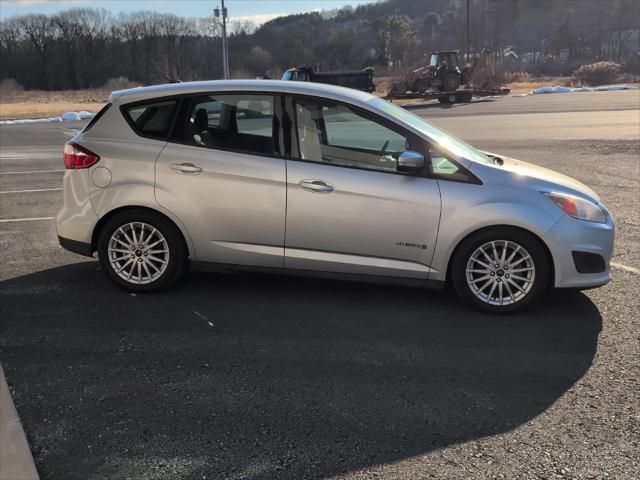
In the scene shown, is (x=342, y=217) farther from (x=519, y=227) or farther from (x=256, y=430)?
(x=256, y=430)

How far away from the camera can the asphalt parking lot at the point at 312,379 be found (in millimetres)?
2846

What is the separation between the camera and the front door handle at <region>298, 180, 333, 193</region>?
4535 mm

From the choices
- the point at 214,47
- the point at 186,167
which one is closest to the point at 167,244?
the point at 186,167

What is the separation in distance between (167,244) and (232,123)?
3.73 ft

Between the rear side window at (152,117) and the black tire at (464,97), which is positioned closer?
the rear side window at (152,117)

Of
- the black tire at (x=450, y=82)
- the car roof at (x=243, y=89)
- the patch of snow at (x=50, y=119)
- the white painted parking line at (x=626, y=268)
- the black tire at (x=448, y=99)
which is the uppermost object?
the black tire at (x=450, y=82)

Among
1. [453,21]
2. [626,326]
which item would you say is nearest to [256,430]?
[626,326]

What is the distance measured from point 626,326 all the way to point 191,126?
3718 mm

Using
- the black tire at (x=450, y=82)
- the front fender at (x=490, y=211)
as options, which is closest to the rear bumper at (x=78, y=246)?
the front fender at (x=490, y=211)

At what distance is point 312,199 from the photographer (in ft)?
15.0

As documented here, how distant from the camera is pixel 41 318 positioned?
4.56m

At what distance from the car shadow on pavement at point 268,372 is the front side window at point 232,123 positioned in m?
1.29

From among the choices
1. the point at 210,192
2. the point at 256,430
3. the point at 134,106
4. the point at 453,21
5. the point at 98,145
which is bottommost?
the point at 256,430

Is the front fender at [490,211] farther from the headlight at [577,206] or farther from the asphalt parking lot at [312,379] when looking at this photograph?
the asphalt parking lot at [312,379]
